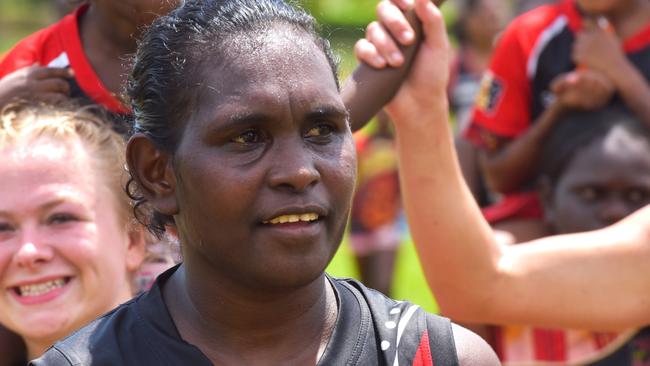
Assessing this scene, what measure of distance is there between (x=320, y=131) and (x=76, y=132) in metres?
1.03

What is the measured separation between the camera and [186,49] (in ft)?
7.91

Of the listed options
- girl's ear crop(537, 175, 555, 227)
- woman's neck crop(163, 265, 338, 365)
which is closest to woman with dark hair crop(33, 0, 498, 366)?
woman's neck crop(163, 265, 338, 365)

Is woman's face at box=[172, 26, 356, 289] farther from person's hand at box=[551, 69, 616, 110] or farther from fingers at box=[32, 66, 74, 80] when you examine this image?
person's hand at box=[551, 69, 616, 110]

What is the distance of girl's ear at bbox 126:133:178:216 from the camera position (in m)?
2.45

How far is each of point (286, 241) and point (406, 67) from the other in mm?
872

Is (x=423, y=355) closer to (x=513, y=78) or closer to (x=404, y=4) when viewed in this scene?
(x=404, y=4)

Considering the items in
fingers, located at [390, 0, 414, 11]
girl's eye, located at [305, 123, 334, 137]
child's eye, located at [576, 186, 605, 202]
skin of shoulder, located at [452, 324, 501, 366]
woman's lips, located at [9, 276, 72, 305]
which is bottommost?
child's eye, located at [576, 186, 605, 202]

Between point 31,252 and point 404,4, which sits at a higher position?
point 404,4

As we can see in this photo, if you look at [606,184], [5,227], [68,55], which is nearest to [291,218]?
[5,227]

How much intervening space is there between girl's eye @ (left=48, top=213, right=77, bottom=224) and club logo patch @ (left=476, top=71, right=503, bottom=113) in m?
2.33

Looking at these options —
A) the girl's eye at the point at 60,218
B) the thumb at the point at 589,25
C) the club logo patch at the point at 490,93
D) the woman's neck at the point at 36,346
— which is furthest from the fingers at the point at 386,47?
the club logo patch at the point at 490,93

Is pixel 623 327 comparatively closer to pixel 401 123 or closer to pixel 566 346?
pixel 401 123

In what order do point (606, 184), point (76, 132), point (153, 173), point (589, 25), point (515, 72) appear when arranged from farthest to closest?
1. point (515, 72)
2. point (589, 25)
3. point (606, 184)
4. point (76, 132)
5. point (153, 173)

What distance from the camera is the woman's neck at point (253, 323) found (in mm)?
2385
